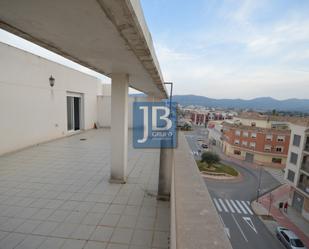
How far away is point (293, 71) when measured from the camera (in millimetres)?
14359

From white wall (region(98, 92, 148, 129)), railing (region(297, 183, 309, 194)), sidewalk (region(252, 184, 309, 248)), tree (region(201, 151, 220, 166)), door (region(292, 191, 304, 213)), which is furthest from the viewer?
tree (region(201, 151, 220, 166))

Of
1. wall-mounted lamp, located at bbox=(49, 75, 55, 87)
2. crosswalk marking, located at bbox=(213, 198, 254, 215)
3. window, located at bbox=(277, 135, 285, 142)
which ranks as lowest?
crosswalk marking, located at bbox=(213, 198, 254, 215)

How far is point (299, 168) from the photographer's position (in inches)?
487

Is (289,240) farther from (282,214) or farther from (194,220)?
(194,220)

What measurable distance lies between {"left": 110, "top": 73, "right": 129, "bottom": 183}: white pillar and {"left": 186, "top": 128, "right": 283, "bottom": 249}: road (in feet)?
16.8

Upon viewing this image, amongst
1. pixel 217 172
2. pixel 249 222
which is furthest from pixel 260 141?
pixel 249 222

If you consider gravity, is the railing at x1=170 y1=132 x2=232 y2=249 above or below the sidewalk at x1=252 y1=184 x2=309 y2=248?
above

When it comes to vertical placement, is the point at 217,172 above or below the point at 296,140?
below

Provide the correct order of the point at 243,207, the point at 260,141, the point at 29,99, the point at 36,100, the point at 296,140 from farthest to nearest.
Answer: the point at 260,141 < the point at 296,140 < the point at 243,207 < the point at 36,100 < the point at 29,99

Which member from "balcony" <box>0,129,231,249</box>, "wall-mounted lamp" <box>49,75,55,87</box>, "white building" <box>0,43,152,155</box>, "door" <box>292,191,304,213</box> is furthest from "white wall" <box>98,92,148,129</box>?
"door" <box>292,191,304,213</box>

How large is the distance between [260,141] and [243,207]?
10.8 meters

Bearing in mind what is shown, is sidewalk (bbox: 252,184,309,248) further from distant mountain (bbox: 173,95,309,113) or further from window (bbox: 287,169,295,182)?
distant mountain (bbox: 173,95,309,113)

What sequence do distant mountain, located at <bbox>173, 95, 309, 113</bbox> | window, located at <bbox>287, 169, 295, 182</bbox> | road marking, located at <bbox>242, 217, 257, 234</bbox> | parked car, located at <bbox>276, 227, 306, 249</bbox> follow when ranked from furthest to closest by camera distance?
distant mountain, located at <bbox>173, 95, 309, 113</bbox> → window, located at <bbox>287, 169, 295, 182</bbox> → road marking, located at <bbox>242, 217, 257, 234</bbox> → parked car, located at <bbox>276, 227, 306, 249</bbox>

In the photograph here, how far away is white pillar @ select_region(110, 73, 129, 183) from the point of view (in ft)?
10.3
